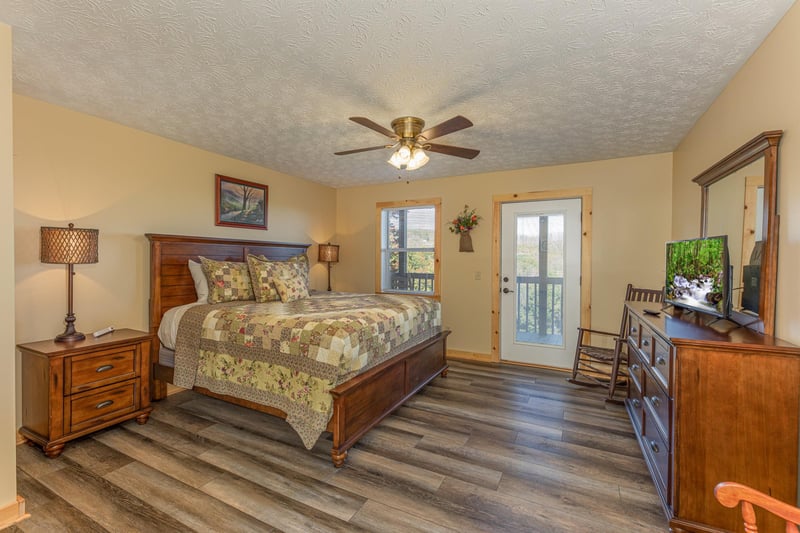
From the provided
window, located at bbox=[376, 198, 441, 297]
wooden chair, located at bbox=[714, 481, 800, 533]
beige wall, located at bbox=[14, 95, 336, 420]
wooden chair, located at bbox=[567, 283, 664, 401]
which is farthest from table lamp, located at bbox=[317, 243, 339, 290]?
wooden chair, located at bbox=[714, 481, 800, 533]

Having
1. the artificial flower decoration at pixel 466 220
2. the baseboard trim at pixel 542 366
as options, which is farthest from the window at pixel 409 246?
the baseboard trim at pixel 542 366

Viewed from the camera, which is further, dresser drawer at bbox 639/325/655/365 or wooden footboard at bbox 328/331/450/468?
wooden footboard at bbox 328/331/450/468

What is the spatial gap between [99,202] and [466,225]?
385 cm

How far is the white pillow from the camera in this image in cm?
348

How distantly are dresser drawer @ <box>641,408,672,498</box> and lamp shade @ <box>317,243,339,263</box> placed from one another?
4164 millimetres

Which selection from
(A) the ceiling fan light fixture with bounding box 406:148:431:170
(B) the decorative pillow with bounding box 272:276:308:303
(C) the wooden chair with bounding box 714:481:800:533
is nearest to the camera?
(C) the wooden chair with bounding box 714:481:800:533

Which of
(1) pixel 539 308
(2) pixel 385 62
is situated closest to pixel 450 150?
(2) pixel 385 62

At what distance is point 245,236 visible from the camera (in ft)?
14.2

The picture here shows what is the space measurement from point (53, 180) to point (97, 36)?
148 centimetres

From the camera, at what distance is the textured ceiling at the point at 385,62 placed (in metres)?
1.69

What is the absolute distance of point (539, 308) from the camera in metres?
4.53

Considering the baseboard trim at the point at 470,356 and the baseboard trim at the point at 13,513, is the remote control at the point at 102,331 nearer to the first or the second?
the baseboard trim at the point at 13,513

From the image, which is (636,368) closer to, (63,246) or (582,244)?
(582,244)

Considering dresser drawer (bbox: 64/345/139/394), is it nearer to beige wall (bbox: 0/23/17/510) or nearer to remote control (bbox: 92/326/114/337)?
remote control (bbox: 92/326/114/337)
